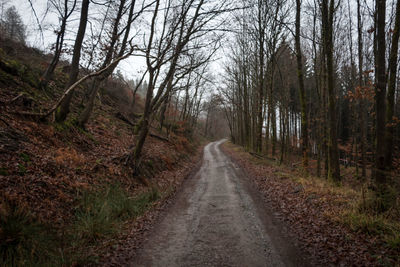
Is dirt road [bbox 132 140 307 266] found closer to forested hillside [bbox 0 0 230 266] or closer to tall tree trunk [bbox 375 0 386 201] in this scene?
forested hillside [bbox 0 0 230 266]

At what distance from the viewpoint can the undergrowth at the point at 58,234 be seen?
11.9 feet

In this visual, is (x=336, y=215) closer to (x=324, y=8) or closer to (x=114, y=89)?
(x=324, y=8)

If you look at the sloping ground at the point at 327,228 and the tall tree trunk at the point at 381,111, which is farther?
the tall tree trunk at the point at 381,111

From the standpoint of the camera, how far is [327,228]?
192 inches

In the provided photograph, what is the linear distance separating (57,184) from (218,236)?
181 inches

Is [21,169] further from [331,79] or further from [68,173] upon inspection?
[331,79]

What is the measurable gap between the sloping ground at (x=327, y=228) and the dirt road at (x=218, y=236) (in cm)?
45

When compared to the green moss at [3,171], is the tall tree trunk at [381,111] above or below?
above

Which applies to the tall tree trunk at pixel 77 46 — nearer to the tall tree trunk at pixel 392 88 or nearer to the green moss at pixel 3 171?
the green moss at pixel 3 171

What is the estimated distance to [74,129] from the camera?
→ 9391mm

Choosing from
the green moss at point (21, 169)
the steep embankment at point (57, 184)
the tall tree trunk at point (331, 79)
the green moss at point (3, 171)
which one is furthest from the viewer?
the tall tree trunk at point (331, 79)

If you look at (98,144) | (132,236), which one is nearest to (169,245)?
(132,236)

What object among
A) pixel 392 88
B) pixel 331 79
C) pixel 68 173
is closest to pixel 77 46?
pixel 68 173

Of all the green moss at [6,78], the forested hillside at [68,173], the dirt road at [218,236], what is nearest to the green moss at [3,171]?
the forested hillside at [68,173]
